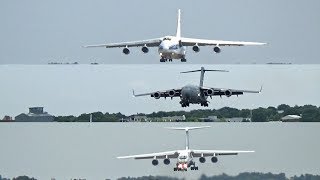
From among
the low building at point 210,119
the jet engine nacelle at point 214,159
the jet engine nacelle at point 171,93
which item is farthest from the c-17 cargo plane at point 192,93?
the low building at point 210,119

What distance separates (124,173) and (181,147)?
570 inches

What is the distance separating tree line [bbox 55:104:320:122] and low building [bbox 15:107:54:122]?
0.73 metres

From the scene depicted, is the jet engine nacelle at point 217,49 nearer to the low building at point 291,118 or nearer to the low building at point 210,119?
→ the low building at point 291,118

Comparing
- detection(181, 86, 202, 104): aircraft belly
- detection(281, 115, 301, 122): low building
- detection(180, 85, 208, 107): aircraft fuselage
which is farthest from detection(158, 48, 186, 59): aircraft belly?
detection(281, 115, 301, 122): low building

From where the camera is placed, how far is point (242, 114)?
13762cm

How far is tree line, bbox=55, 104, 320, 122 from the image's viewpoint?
13662 centimetres

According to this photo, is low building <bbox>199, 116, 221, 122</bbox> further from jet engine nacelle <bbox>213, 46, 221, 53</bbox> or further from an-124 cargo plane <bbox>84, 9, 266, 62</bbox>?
jet engine nacelle <bbox>213, 46, 221, 53</bbox>

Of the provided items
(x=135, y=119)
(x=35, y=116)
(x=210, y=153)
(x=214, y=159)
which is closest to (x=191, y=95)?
(x=214, y=159)

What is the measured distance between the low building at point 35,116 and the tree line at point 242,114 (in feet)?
2.38

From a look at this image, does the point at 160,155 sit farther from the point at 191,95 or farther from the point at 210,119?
the point at 191,95

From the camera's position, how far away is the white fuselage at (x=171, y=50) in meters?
124

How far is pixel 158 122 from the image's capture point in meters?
138

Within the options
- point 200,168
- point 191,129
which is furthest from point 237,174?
point 191,129

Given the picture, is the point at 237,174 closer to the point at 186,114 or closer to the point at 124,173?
the point at 124,173
